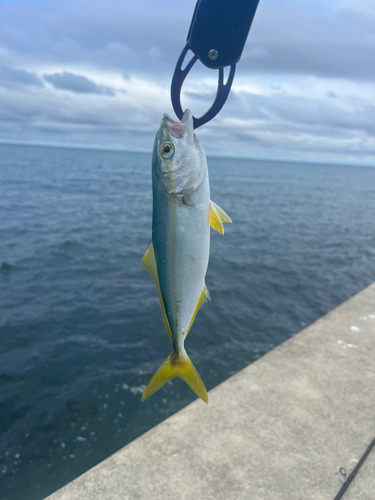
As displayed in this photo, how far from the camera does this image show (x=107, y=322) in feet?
32.0

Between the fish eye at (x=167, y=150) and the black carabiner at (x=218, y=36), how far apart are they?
259 millimetres

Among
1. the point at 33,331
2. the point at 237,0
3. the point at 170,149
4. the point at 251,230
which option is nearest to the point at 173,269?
the point at 170,149

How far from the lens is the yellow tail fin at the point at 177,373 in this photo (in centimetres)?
257

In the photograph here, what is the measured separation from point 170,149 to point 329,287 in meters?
13.0

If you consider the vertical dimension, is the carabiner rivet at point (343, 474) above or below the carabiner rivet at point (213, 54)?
below

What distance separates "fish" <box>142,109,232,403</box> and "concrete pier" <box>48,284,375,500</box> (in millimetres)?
2211

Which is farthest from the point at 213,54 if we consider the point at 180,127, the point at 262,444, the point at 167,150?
the point at 262,444

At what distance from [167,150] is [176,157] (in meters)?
0.07

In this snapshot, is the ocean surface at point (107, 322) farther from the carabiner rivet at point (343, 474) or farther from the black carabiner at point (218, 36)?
the black carabiner at point (218, 36)

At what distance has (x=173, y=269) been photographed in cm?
223

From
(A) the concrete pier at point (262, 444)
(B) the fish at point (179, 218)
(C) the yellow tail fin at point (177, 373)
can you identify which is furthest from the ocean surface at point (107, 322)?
(B) the fish at point (179, 218)

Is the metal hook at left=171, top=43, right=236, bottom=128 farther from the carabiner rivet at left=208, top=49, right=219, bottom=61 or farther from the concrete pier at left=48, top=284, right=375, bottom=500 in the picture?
the concrete pier at left=48, top=284, right=375, bottom=500

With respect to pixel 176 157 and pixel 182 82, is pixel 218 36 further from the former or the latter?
pixel 176 157

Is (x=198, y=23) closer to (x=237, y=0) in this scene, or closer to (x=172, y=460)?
(x=237, y=0)
